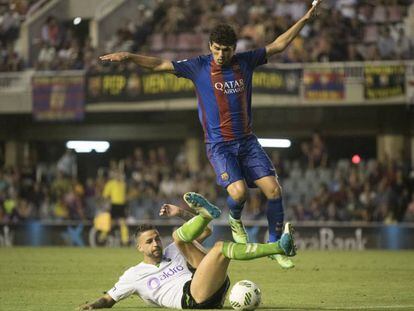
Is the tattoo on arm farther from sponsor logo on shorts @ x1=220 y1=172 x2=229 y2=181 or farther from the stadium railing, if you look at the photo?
the stadium railing

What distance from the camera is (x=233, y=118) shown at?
403 inches

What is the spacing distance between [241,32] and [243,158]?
15.1 meters

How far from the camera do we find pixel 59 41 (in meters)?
28.2

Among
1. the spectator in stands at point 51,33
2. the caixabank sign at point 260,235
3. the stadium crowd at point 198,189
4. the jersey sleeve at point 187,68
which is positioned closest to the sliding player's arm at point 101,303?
the jersey sleeve at point 187,68

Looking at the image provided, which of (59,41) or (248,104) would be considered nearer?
(248,104)

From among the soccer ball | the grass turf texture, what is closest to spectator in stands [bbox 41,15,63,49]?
the grass turf texture

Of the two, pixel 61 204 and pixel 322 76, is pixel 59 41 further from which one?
pixel 322 76

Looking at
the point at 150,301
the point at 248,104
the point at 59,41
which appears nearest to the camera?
the point at 150,301

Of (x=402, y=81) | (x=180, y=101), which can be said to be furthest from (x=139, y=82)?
(x=402, y=81)

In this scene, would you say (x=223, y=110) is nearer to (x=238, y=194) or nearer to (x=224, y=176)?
(x=224, y=176)

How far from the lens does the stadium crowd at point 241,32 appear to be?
2391 centimetres

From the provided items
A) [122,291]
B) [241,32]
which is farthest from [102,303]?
[241,32]

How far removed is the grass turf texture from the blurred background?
2.81 m

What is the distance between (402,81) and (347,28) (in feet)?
8.12
